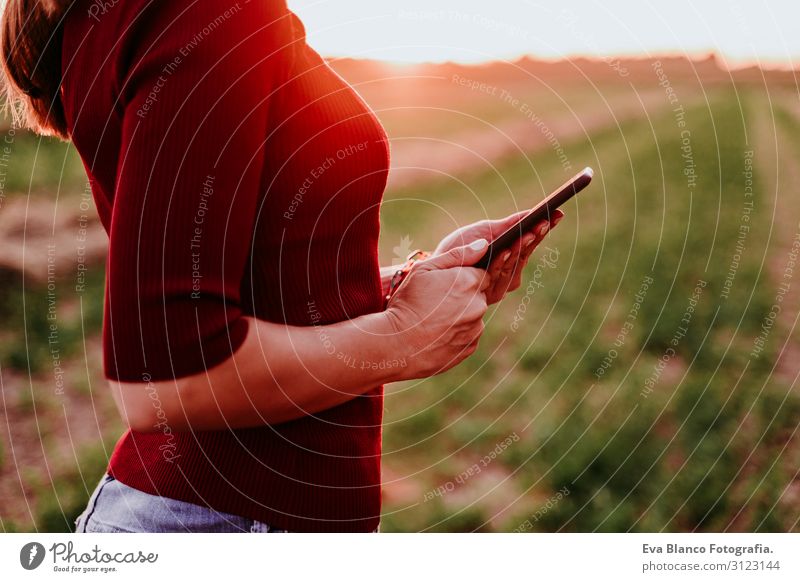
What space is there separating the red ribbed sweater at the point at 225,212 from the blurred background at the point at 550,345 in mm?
183

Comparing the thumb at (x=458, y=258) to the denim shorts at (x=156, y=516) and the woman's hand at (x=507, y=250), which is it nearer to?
the woman's hand at (x=507, y=250)

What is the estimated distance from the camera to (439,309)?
0.92 meters

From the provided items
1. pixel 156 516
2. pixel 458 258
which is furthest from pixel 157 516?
pixel 458 258

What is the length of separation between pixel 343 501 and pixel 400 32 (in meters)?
0.89

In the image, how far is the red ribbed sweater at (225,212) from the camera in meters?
0.66

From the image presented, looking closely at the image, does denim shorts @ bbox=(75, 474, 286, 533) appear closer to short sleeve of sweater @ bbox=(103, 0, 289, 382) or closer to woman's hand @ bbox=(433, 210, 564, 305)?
short sleeve of sweater @ bbox=(103, 0, 289, 382)

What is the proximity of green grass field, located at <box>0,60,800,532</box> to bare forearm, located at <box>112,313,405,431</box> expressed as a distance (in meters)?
0.54

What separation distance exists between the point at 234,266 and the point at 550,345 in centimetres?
331

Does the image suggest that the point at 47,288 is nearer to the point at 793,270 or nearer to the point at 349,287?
the point at 349,287

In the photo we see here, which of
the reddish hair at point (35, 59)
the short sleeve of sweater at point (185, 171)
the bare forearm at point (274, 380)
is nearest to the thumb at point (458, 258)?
the bare forearm at point (274, 380)

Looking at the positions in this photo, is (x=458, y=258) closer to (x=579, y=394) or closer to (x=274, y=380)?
(x=274, y=380)

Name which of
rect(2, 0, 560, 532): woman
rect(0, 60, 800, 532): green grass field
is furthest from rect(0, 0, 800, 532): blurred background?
rect(2, 0, 560, 532): woman

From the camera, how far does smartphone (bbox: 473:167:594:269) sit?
3.24ft

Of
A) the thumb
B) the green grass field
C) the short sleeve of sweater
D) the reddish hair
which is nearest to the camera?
the short sleeve of sweater
